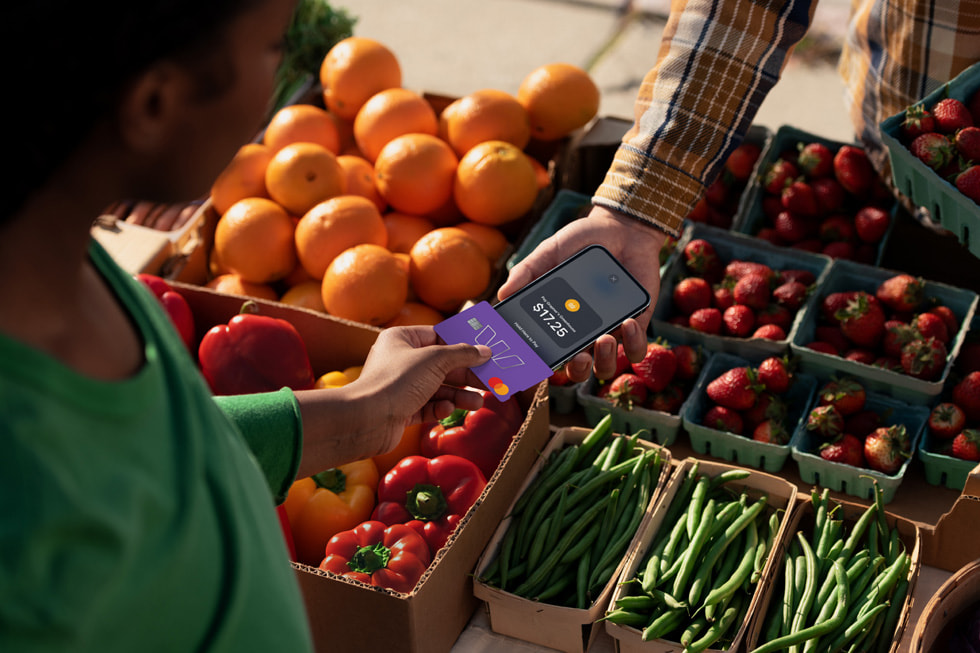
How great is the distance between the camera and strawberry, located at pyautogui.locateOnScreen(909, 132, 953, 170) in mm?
1824

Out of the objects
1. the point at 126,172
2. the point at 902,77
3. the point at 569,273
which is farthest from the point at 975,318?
the point at 126,172

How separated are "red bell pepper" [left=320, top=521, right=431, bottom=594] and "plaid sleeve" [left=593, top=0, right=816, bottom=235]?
2.72 feet

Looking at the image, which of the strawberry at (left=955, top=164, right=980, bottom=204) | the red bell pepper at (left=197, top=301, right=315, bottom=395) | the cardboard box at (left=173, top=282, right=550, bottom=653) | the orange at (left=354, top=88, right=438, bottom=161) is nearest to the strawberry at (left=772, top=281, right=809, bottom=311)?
the strawberry at (left=955, top=164, right=980, bottom=204)

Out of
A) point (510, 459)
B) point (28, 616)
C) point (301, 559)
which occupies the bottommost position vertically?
point (301, 559)

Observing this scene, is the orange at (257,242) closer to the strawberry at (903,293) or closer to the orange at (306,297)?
the orange at (306,297)

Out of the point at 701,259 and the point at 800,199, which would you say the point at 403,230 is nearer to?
the point at 701,259

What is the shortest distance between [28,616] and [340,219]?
1.93 meters

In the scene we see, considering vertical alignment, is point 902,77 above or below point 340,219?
above

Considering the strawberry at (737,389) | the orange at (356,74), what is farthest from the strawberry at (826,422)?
the orange at (356,74)

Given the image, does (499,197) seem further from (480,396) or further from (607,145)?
(480,396)

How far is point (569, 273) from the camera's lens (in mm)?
1871

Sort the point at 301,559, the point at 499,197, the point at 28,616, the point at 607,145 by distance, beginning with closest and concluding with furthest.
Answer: the point at 28,616 → the point at 301,559 → the point at 499,197 → the point at 607,145

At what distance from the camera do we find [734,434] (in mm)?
2207

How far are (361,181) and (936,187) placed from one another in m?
1.60
